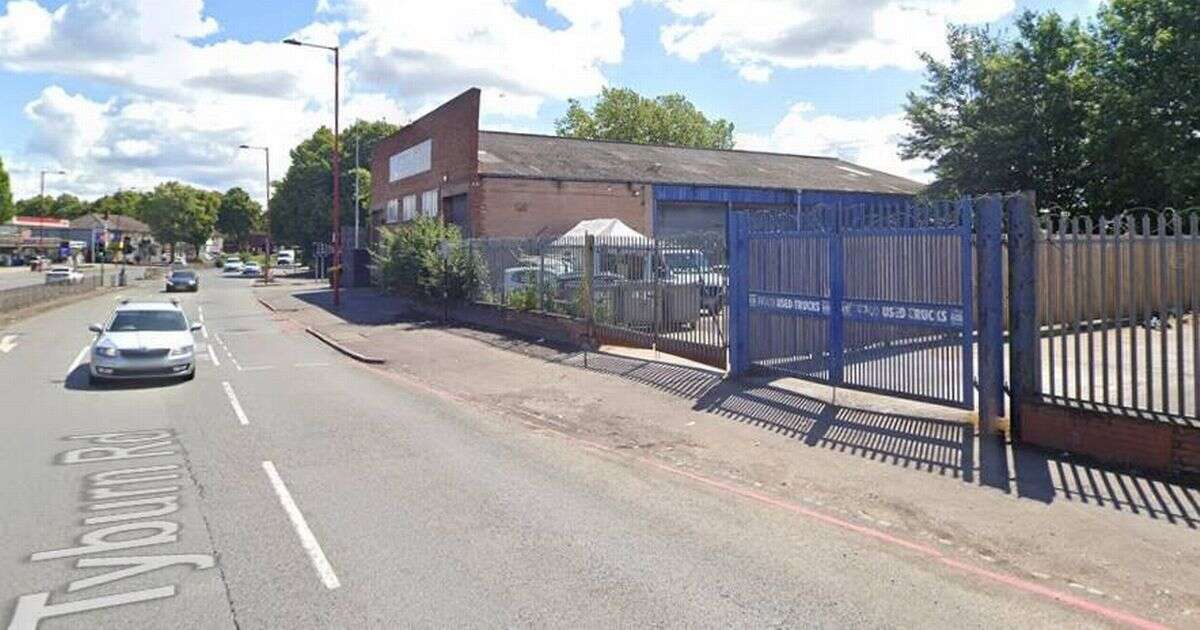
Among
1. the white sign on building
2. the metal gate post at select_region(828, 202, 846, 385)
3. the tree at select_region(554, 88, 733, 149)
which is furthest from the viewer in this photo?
the tree at select_region(554, 88, 733, 149)

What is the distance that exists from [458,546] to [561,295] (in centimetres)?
1329

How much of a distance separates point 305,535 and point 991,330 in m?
6.74

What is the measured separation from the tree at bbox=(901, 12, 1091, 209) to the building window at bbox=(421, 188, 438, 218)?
21.0 m

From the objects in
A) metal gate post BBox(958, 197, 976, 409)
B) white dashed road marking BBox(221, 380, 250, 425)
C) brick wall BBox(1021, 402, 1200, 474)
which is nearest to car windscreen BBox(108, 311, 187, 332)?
white dashed road marking BBox(221, 380, 250, 425)

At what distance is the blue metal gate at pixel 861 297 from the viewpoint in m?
9.24

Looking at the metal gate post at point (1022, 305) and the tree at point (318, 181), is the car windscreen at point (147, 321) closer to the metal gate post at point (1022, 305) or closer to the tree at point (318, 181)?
the metal gate post at point (1022, 305)

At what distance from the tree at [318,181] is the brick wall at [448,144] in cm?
3043

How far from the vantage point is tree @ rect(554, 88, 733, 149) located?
6625 cm

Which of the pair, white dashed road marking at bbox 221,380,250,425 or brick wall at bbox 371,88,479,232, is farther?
brick wall at bbox 371,88,479,232

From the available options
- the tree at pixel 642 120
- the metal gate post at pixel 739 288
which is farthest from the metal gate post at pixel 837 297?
the tree at pixel 642 120

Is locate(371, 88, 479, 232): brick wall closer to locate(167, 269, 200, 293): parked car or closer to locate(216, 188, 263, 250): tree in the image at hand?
locate(167, 269, 200, 293): parked car

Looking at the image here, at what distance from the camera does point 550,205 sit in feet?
113

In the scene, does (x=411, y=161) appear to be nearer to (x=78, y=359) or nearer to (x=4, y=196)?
(x=78, y=359)

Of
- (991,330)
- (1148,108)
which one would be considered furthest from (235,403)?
(1148,108)
